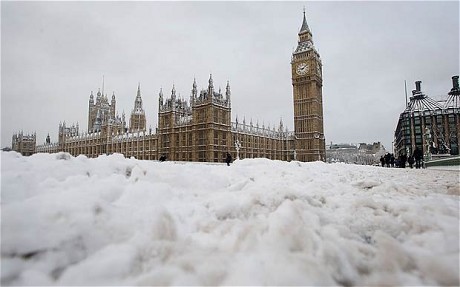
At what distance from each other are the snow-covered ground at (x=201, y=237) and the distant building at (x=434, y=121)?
258 feet

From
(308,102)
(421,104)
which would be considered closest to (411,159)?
(308,102)

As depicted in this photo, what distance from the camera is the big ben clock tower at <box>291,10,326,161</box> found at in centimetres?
6000

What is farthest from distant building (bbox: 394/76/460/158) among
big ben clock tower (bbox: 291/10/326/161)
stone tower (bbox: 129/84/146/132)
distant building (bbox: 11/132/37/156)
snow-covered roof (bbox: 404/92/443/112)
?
distant building (bbox: 11/132/37/156)

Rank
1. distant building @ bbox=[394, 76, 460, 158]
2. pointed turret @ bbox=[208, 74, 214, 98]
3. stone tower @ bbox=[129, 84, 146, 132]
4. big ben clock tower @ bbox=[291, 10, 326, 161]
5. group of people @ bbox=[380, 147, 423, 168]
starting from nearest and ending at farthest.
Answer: group of people @ bbox=[380, 147, 423, 168], pointed turret @ bbox=[208, 74, 214, 98], big ben clock tower @ bbox=[291, 10, 326, 161], distant building @ bbox=[394, 76, 460, 158], stone tower @ bbox=[129, 84, 146, 132]

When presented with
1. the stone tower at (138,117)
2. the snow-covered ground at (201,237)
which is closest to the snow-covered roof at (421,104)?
the stone tower at (138,117)

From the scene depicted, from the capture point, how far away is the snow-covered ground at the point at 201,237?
6.95ft

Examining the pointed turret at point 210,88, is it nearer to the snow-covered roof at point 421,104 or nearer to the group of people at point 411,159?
the group of people at point 411,159

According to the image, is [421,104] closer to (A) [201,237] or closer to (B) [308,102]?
(B) [308,102]

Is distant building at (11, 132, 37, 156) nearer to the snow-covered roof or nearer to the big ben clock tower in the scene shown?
the big ben clock tower

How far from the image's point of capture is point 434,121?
71.1 meters

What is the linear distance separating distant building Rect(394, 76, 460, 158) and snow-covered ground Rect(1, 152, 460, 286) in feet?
258

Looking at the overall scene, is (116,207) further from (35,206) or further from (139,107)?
(139,107)

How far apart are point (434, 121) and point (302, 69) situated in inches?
1674

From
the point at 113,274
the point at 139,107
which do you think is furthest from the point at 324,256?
the point at 139,107
